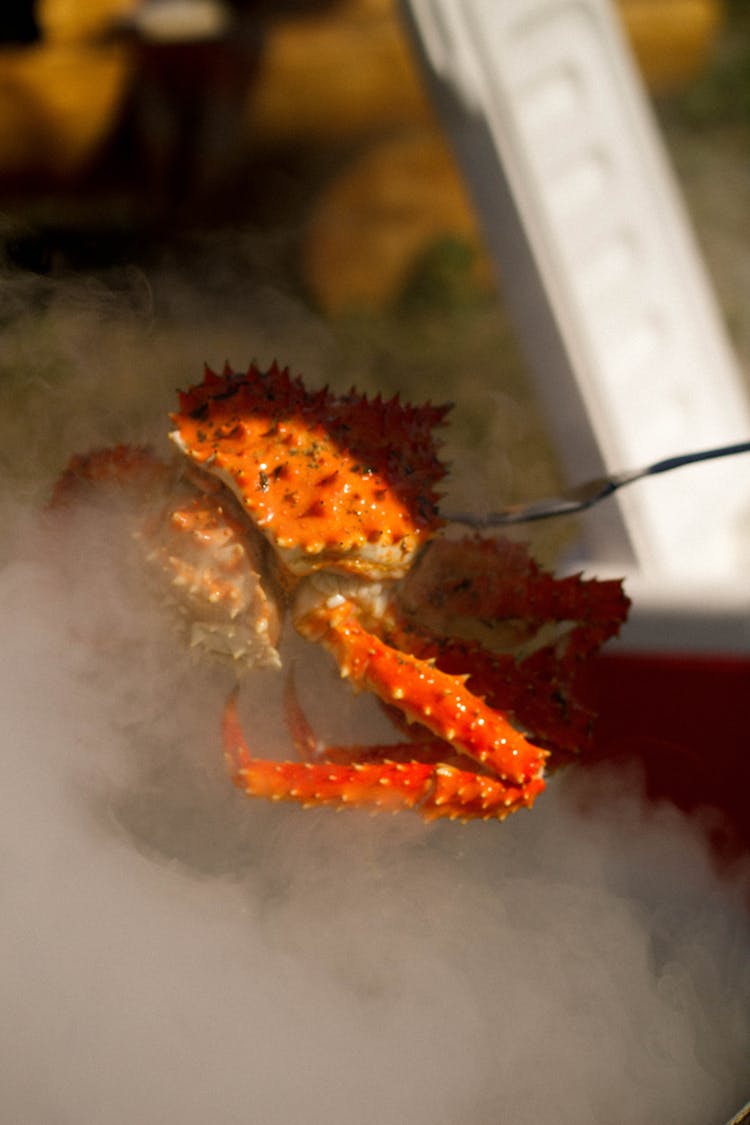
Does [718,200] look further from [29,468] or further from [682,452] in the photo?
[29,468]

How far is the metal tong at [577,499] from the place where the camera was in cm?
102

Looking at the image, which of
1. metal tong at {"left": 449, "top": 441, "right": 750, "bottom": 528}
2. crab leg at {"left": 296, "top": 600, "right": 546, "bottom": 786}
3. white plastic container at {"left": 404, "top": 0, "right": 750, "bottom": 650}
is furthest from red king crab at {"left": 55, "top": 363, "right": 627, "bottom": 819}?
white plastic container at {"left": 404, "top": 0, "right": 750, "bottom": 650}

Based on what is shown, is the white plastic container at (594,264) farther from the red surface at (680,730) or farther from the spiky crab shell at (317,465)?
the spiky crab shell at (317,465)

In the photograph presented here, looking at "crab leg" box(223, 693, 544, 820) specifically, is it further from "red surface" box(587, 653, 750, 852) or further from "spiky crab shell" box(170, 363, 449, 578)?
"red surface" box(587, 653, 750, 852)

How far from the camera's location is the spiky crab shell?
78cm

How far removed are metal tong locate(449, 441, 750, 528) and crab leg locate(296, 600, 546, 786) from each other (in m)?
0.26

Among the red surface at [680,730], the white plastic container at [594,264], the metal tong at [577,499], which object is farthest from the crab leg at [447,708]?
the white plastic container at [594,264]

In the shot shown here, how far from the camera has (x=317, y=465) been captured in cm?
80

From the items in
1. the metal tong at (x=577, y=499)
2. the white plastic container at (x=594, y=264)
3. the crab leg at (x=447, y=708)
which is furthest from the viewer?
the white plastic container at (x=594, y=264)

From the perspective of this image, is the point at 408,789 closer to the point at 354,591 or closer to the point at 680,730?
the point at 354,591

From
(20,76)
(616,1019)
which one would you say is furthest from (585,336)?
(20,76)

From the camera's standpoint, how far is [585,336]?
1.40 metres

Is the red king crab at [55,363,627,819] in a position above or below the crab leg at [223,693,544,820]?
above

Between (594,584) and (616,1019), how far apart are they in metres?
0.42
